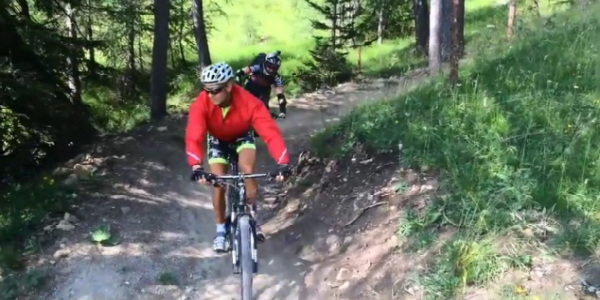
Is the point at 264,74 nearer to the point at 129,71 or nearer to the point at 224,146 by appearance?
the point at 224,146

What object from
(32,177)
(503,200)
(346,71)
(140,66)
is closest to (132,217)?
(32,177)

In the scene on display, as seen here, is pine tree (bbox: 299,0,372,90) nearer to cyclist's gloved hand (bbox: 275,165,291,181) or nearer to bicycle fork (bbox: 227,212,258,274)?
bicycle fork (bbox: 227,212,258,274)

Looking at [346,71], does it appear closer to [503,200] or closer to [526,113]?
[526,113]

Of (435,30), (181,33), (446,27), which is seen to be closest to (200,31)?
(435,30)

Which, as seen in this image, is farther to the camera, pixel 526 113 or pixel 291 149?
pixel 291 149

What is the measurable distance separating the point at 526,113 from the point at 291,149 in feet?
18.5

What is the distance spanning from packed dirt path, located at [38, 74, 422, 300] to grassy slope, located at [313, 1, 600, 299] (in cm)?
128

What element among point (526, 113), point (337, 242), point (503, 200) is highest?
point (526, 113)

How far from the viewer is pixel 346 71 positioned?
805 inches

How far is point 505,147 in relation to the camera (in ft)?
20.0

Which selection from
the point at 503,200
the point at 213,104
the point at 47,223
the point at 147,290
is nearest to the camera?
the point at 503,200

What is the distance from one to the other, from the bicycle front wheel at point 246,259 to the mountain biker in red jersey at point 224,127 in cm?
47

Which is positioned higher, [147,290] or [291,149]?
[291,149]

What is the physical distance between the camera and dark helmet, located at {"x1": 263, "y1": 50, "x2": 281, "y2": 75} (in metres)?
9.68
